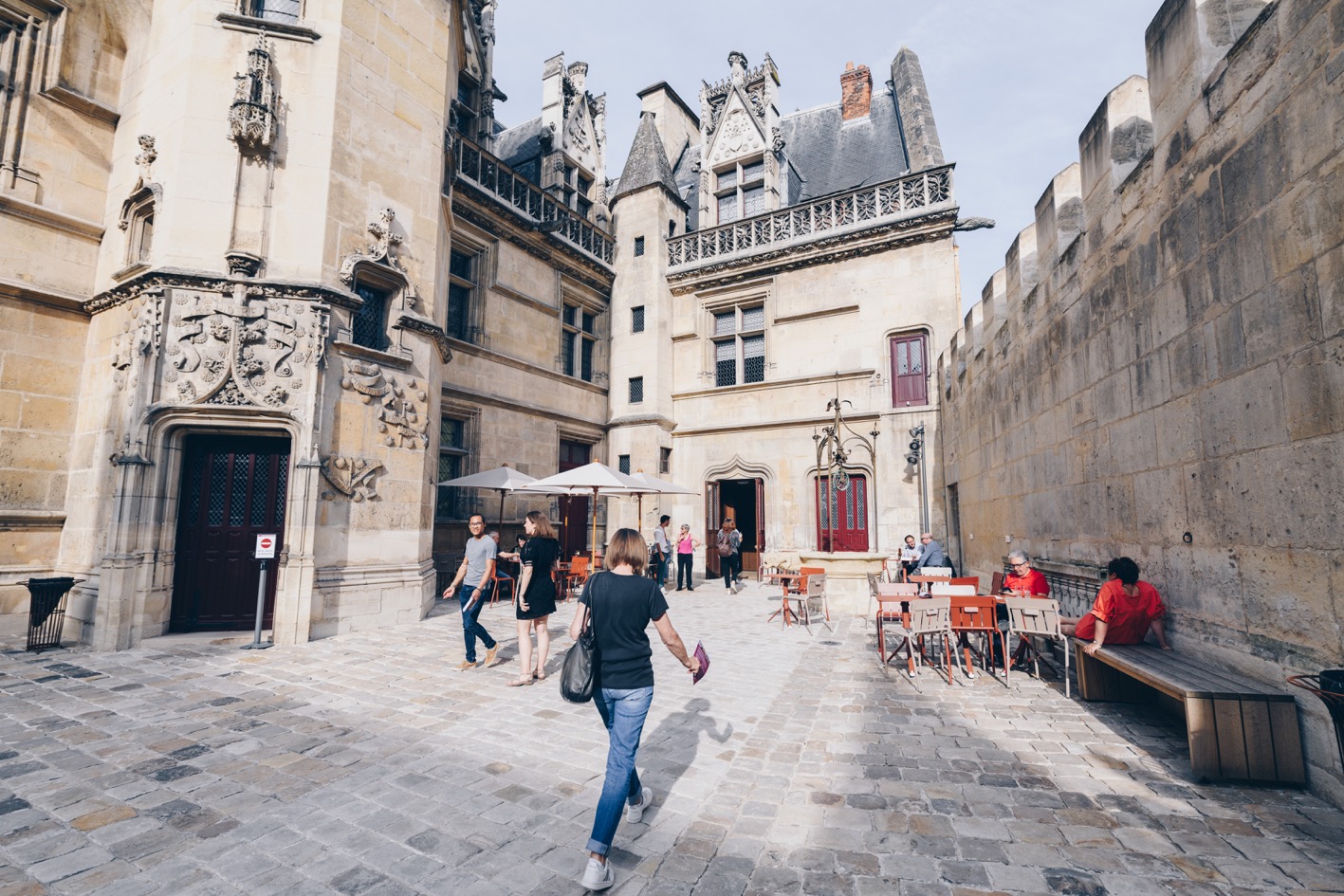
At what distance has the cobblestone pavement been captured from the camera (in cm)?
265

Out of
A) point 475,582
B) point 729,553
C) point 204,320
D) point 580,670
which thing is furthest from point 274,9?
point 729,553

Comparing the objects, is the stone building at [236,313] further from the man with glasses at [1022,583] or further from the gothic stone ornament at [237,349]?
the man with glasses at [1022,583]

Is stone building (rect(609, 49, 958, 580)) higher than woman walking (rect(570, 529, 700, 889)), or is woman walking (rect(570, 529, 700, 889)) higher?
stone building (rect(609, 49, 958, 580))

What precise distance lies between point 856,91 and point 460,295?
13664 millimetres

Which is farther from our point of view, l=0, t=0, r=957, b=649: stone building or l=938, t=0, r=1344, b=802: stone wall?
l=0, t=0, r=957, b=649: stone building

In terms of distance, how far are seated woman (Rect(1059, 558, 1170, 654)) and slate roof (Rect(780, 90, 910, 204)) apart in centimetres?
1334

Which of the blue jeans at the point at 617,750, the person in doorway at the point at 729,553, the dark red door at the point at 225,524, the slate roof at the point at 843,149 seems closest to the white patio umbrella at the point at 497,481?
the dark red door at the point at 225,524

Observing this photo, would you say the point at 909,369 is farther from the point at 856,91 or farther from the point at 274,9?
the point at 274,9

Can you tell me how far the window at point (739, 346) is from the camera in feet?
53.8

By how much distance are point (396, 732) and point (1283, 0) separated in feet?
24.7

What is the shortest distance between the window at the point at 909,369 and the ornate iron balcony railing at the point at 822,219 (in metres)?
2.98

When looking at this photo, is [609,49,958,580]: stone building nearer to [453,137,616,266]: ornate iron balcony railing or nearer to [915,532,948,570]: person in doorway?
[453,137,616,266]: ornate iron balcony railing

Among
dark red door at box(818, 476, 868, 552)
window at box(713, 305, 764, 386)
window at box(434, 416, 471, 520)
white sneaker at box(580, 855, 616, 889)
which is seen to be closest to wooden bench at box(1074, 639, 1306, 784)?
white sneaker at box(580, 855, 616, 889)

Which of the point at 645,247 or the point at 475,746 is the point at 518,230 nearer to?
the point at 645,247
